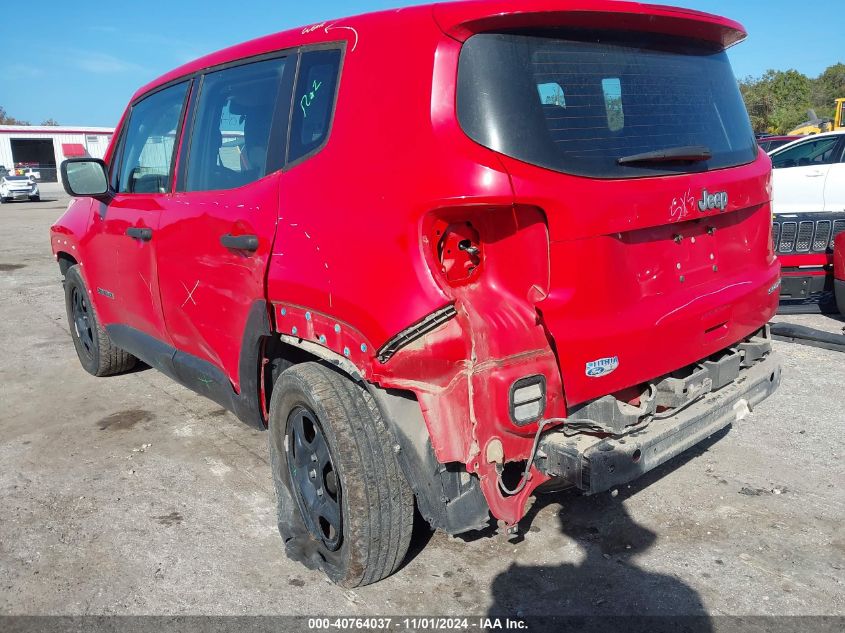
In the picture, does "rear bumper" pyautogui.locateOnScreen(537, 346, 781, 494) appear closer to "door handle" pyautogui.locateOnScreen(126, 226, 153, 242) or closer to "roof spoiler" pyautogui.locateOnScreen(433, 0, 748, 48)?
"roof spoiler" pyautogui.locateOnScreen(433, 0, 748, 48)

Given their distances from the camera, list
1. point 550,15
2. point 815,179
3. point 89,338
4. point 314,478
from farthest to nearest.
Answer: point 815,179, point 89,338, point 314,478, point 550,15

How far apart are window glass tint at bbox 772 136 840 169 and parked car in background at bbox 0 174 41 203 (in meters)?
31.6

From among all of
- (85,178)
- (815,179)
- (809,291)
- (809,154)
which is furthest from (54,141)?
(809,291)

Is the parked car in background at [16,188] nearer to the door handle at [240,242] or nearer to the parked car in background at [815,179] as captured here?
the parked car in background at [815,179]

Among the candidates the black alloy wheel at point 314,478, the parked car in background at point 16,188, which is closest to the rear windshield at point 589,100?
the black alloy wheel at point 314,478

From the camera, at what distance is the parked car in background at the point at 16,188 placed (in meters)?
31.8

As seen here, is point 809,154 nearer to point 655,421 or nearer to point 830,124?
point 655,421

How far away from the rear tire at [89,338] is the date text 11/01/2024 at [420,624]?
3392mm

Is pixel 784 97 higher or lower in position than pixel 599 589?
higher

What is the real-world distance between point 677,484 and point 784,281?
13.2 feet

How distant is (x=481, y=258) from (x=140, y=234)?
98.2 inches

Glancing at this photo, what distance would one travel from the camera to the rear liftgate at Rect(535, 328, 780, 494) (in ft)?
8.15

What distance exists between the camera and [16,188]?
104 ft

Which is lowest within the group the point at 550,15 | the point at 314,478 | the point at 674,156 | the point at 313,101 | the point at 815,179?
the point at 314,478
